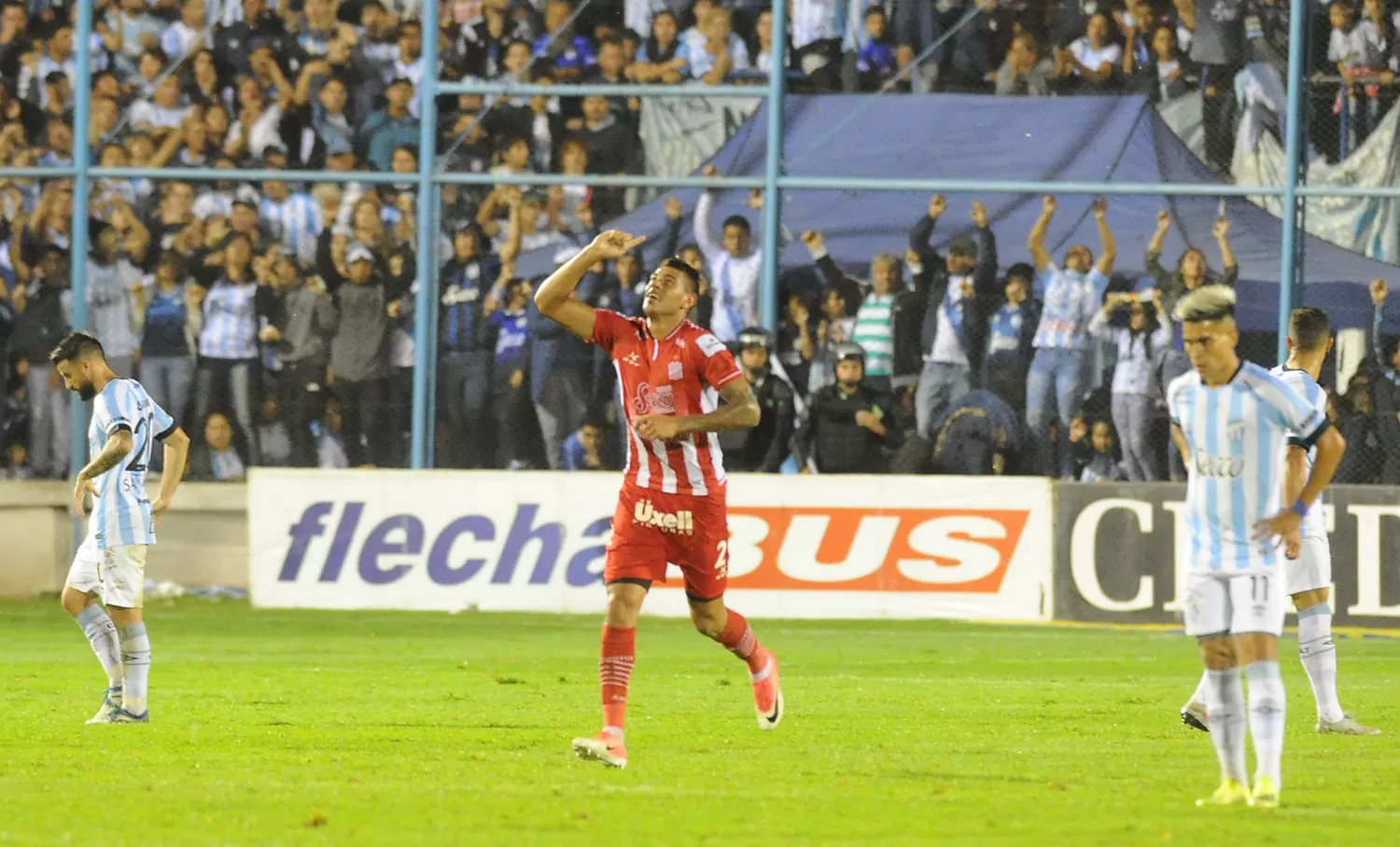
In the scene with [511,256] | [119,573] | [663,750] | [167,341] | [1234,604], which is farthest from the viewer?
[167,341]

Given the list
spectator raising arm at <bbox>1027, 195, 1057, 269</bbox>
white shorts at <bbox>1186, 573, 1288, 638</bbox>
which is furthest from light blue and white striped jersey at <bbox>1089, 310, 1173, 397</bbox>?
white shorts at <bbox>1186, 573, 1288, 638</bbox>

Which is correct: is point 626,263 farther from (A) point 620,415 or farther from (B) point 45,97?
(B) point 45,97

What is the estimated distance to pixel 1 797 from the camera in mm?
8508

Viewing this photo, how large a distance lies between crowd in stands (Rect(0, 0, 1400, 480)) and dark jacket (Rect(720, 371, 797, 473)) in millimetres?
33

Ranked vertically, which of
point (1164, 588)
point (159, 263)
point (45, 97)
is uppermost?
point (45, 97)

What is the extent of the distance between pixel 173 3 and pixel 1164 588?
12084 millimetres

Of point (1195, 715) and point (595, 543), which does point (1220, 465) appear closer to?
point (1195, 715)

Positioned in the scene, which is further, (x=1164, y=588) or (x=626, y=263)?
(x=626, y=263)

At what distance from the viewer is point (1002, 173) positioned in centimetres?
2253

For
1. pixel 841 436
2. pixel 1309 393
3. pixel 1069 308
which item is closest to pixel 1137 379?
pixel 1069 308

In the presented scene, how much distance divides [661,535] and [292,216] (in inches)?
553

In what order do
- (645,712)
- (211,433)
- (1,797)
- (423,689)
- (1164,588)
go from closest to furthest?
(1,797) → (645,712) → (423,689) → (1164,588) → (211,433)

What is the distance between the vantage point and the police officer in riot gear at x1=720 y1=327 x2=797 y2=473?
2022 cm

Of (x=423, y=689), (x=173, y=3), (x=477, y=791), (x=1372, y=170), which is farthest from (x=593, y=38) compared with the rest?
(x=477, y=791)
